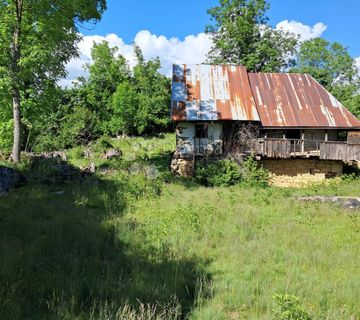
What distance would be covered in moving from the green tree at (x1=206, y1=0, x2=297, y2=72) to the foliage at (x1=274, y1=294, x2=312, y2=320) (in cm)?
2959

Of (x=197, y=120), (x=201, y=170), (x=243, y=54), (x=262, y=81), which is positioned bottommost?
(x=201, y=170)

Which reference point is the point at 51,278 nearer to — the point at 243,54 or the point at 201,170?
the point at 201,170

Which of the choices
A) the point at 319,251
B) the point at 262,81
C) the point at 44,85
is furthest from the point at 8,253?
the point at 262,81

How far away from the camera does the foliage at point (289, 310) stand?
4622 millimetres

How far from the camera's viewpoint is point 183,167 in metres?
22.3

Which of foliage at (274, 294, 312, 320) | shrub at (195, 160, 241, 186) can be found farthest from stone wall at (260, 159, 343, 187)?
foliage at (274, 294, 312, 320)

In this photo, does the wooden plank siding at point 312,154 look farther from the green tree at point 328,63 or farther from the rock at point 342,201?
the green tree at point 328,63

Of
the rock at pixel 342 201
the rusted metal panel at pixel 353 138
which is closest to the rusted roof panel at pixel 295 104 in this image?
the rusted metal panel at pixel 353 138

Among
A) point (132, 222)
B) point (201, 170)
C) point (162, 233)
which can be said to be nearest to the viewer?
point (162, 233)

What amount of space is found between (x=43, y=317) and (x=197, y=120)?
17701mm

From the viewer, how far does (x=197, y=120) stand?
69.8 ft

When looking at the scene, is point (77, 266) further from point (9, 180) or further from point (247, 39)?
point (247, 39)

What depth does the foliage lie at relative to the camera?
4.62 meters

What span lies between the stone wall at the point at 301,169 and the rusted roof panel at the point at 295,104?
256cm
